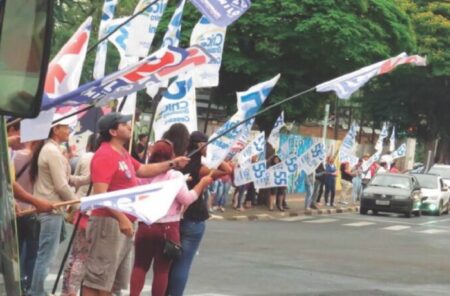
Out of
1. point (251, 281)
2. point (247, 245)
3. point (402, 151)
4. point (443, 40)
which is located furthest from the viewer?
point (443, 40)

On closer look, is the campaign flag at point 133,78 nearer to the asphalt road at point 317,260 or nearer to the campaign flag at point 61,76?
the campaign flag at point 61,76

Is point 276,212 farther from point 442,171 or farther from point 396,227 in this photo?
point 442,171

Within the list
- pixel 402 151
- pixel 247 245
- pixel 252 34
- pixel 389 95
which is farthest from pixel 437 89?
pixel 247 245

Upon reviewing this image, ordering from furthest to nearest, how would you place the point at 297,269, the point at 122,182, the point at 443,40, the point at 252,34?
the point at 443,40
the point at 252,34
the point at 297,269
the point at 122,182

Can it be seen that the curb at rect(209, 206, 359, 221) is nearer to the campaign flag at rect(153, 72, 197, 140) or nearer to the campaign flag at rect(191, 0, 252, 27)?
the campaign flag at rect(153, 72, 197, 140)

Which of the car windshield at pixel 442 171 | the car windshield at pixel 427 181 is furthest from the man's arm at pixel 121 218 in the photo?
→ the car windshield at pixel 442 171

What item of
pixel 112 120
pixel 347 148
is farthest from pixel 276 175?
pixel 112 120

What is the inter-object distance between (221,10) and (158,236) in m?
3.22

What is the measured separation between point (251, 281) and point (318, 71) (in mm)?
18409

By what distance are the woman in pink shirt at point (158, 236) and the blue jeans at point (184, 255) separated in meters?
0.25

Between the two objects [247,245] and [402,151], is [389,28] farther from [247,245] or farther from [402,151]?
[247,245]

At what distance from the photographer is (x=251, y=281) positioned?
500 inches

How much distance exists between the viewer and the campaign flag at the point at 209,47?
14.2 metres

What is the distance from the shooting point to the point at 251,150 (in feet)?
77.6
